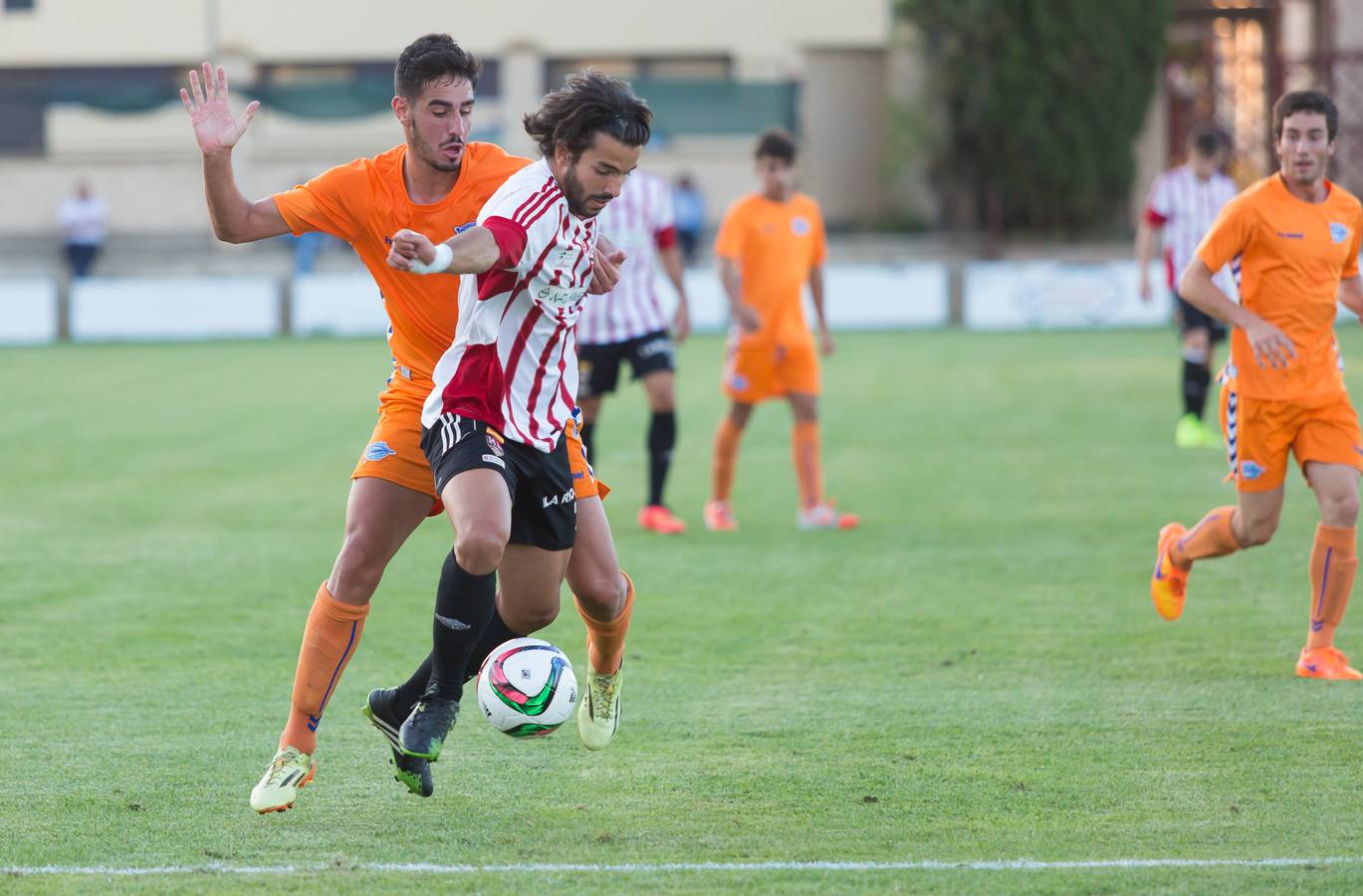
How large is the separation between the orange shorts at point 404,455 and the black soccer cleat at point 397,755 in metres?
0.54

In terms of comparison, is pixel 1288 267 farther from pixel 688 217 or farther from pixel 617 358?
pixel 688 217

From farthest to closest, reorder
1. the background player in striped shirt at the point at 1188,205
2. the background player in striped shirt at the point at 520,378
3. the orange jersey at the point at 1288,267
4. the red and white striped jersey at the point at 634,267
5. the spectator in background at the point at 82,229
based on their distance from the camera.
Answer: the spectator in background at the point at 82,229, the background player in striped shirt at the point at 1188,205, the red and white striped jersey at the point at 634,267, the orange jersey at the point at 1288,267, the background player in striped shirt at the point at 520,378

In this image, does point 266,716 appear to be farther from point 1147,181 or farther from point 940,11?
point 1147,181

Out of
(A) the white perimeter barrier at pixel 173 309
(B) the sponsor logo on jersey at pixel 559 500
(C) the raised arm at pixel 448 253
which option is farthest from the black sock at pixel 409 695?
(A) the white perimeter barrier at pixel 173 309

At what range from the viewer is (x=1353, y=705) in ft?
18.7

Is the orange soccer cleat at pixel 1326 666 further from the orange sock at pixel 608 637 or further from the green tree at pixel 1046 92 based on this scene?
the green tree at pixel 1046 92

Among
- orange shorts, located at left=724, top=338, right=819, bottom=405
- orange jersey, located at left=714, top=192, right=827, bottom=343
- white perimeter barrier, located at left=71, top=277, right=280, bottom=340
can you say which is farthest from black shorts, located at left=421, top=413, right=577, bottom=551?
white perimeter barrier, located at left=71, top=277, right=280, bottom=340

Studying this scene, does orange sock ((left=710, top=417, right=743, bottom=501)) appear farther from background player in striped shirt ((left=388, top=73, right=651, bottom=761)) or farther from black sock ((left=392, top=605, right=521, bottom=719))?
background player in striped shirt ((left=388, top=73, right=651, bottom=761))

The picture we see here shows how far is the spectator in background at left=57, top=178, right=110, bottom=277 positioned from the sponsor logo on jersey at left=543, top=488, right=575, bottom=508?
28.0m

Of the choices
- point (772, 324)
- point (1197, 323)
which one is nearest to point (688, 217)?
point (1197, 323)

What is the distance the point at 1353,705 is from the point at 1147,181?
28.8 meters

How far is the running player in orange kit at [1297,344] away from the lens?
6.15 meters

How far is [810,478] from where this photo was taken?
32.0 ft

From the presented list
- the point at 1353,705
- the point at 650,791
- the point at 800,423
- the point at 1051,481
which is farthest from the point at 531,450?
the point at 1051,481
